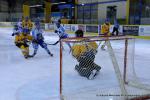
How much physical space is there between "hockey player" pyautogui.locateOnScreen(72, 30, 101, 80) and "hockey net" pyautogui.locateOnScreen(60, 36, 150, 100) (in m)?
0.09

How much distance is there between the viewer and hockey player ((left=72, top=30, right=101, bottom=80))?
511cm

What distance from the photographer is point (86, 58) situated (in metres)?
5.25

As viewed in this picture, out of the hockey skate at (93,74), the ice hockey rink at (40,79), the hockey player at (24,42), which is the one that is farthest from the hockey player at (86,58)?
the hockey player at (24,42)

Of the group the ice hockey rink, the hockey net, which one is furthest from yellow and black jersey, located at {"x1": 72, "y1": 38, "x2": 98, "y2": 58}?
the ice hockey rink

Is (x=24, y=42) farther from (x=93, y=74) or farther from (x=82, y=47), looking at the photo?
(x=82, y=47)

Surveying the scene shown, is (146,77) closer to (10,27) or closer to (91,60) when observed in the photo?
(91,60)

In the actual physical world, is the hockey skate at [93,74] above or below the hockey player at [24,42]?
below

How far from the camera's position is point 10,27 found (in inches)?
1132

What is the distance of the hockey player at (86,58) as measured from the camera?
5.11 metres

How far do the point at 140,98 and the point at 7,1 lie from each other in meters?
38.4

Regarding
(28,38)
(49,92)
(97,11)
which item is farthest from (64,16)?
(49,92)

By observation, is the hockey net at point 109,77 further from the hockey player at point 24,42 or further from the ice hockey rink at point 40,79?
the hockey player at point 24,42

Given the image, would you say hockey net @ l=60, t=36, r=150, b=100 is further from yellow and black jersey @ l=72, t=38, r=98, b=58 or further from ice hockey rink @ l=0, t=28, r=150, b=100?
yellow and black jersey @ l=72, t=38, r=98, b=58

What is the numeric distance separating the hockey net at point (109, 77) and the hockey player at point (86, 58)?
9cm
